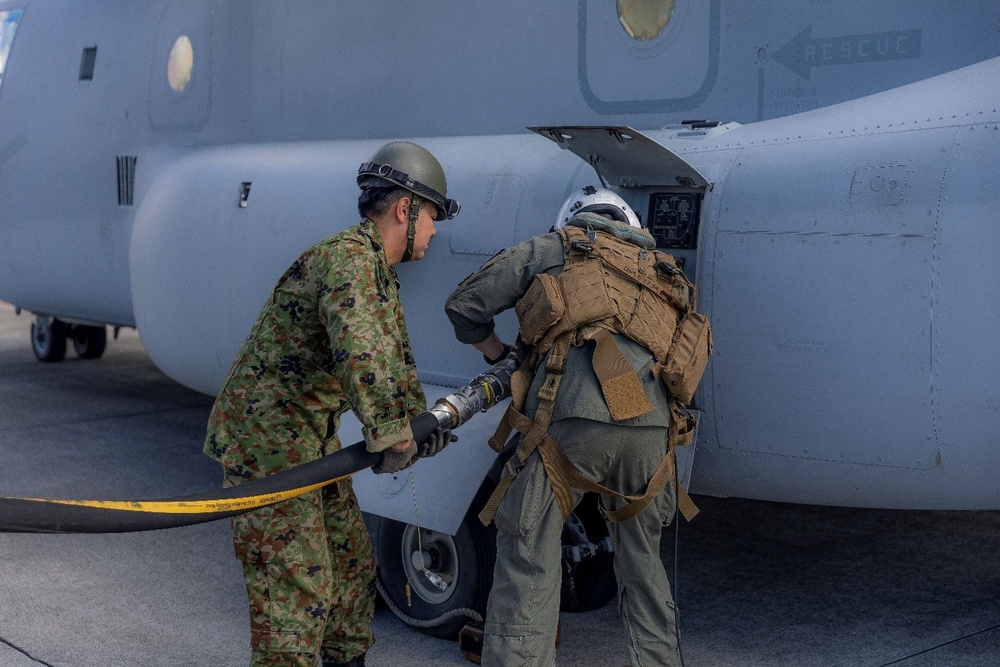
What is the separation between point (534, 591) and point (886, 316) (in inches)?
54.4

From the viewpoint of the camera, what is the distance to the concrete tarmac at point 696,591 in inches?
168

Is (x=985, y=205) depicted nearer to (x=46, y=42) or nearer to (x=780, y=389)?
(x=780, y=389)

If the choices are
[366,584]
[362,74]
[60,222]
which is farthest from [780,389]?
[60,222]

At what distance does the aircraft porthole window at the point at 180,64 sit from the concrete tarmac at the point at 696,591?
2.38m

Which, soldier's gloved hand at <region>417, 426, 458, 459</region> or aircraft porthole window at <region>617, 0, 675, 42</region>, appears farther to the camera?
aircraft porthole window at <region>617, 0, 675, 42</region>

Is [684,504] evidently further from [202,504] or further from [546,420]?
[202,504]

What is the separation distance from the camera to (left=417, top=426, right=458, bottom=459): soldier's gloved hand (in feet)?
10.5

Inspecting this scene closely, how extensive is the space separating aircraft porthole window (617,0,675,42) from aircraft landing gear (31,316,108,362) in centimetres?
800

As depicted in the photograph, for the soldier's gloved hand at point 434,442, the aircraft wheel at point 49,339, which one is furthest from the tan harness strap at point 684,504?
the aircraft wheel at point 49,339

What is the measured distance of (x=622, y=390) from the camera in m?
3.31

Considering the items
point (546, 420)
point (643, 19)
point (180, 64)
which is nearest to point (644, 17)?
point (643, 19)

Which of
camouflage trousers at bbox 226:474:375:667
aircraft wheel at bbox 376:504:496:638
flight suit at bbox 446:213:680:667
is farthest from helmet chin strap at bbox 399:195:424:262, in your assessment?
aircraft wheel at bbox 376:504:496:638

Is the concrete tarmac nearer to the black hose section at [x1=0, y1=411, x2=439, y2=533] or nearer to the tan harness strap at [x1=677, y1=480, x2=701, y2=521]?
the tan harness strap at [x1=677, y1=480, x2=701, y2=521]

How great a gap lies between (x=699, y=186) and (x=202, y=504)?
78.6 inches
